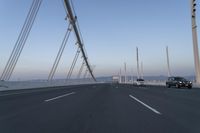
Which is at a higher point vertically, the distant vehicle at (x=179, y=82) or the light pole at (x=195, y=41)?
the light pole at (x=195, y=41)

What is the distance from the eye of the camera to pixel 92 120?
395 inches

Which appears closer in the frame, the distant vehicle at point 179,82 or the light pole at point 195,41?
the light pole at point 195,41

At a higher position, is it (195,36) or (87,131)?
(195,36)

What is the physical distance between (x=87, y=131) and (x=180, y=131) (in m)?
2.28

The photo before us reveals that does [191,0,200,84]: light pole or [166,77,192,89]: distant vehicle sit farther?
[166,77,192,89]: distant vehicle

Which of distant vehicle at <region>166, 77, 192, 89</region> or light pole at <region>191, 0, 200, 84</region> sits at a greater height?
light pole at <region>191, 0, 200, 84</region>

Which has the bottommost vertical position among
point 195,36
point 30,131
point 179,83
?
point 30,131

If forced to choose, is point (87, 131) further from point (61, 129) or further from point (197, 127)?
point (197, 127)

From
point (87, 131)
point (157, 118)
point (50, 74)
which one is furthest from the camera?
point (50, 74)

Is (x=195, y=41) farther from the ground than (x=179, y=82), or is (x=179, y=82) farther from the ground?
(x=195, y=41)

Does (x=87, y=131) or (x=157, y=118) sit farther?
(x=157, y=118)

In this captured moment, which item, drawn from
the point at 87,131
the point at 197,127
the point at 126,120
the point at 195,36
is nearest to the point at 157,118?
the point at 126,120

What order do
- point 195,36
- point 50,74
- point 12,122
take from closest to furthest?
1. point 12,122
2. point 195,36
3. point 50,74

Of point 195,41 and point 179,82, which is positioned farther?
point 179,82
